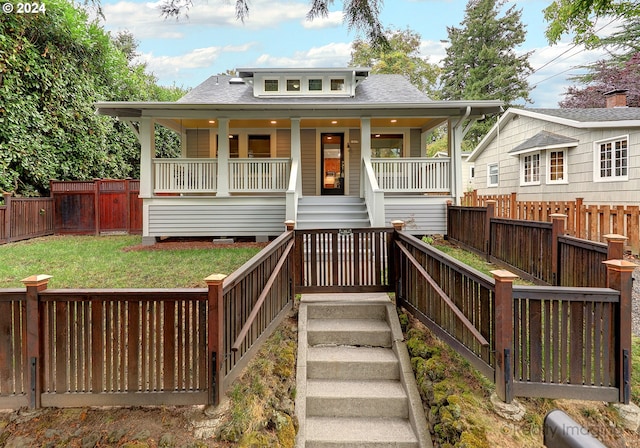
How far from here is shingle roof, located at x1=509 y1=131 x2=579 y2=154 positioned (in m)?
11.6

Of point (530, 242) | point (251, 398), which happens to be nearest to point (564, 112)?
point (530, 242)

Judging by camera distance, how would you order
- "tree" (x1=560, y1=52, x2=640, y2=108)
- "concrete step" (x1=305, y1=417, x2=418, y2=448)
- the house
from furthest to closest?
1. "tree" (x1=560, y1=52, x2=640, y2=108)
2. the house
3. "concrete step" (x1=305, y1=417, x2=418, y2=448)

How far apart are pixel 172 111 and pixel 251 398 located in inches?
322

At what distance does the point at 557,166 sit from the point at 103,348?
14287 millimetres

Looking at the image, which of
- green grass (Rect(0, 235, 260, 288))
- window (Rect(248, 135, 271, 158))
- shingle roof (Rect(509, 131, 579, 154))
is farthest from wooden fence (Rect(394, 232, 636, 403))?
shingle roof (Rect(509, 131, 579, 154))

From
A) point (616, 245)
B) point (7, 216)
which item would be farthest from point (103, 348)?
point (7, 216)

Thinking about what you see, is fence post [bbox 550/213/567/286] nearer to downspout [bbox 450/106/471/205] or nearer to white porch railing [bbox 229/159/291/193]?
downspout [bbox 450/106/471/205]

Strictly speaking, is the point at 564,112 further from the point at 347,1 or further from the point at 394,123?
the point at 347,1

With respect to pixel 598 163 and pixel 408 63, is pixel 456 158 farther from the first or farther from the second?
pixel 408 63

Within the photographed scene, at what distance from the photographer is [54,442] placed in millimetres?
2604

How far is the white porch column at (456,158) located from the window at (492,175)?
8046 mm

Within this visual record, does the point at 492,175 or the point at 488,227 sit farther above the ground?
the point at 492,175

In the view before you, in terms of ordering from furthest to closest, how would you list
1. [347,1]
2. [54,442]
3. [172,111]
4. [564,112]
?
[564,112], [172,111], [347,1], [54,442]

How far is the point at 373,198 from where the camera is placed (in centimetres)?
823
